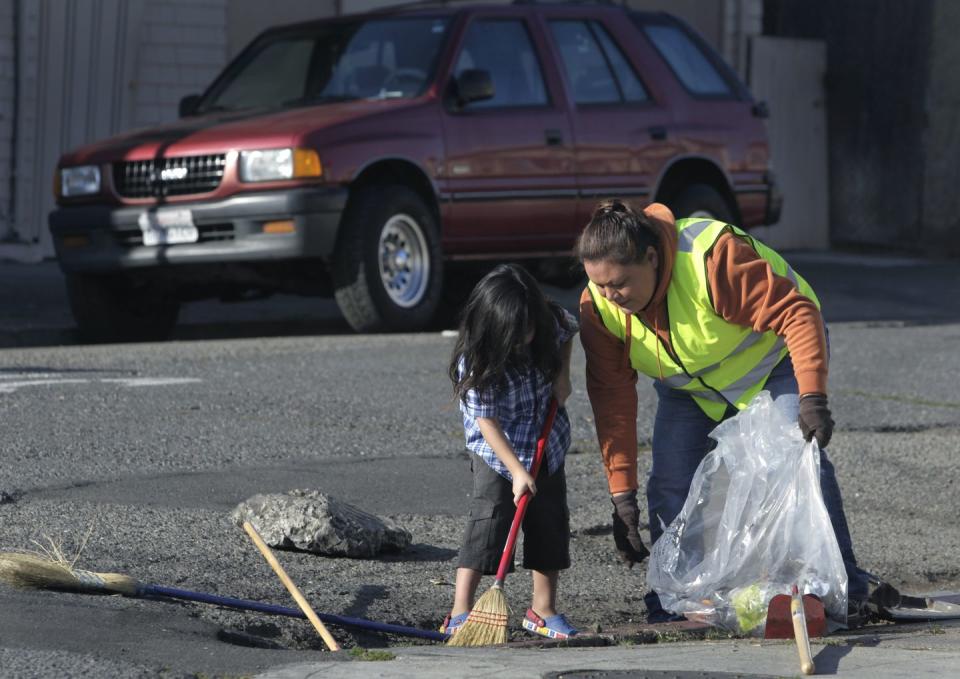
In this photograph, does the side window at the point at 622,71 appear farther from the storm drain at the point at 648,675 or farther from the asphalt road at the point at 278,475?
the storm drain at the point at 648,675

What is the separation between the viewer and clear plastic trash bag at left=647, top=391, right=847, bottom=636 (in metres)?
4.50

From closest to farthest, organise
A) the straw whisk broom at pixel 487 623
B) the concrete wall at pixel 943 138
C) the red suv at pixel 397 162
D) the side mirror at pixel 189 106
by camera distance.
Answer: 1. the straw whisk broom at pixel 487 623
2. the red suv at pixel 397 162
3. the side mirror at pixel 189 106
4. the concrete wall at pixel 943 138

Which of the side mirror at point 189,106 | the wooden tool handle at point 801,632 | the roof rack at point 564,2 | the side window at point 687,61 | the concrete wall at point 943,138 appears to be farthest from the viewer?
the concrete wall at point 943,138

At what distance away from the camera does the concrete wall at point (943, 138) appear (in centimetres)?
1791

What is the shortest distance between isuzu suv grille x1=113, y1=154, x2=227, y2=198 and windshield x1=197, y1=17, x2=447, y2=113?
919mm

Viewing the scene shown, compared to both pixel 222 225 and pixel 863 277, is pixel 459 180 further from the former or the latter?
pixel 863 277

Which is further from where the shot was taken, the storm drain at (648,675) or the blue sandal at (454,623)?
the blue sandal at (454,623)

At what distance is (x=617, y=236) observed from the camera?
14.5ft

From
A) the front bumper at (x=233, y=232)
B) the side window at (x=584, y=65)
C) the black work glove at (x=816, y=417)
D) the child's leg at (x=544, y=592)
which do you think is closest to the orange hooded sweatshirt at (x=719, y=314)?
the black work glove at (x=816, y=417)

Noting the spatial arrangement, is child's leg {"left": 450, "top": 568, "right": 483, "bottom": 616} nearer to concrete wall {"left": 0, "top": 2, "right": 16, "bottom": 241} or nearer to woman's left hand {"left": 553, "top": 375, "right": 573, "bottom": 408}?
woman's left hand {"left": 553, "top": 375, "right": 573, "bottom": 408}

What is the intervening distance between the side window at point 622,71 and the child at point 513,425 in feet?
22.0

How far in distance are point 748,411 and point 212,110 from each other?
6.75 m

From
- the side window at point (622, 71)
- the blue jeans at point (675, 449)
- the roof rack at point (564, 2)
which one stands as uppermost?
the roof rack at point (564, 2)

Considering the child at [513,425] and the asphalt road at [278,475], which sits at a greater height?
the child at [513,425]
